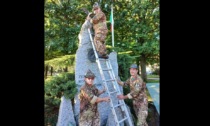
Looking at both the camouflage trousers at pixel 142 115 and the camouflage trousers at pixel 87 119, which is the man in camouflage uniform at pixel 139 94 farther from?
the camouflage trousers at pixel 87 119

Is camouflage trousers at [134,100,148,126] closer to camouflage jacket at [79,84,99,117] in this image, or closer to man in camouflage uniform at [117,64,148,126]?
man in camouflage uniform at [117,64,148,126]

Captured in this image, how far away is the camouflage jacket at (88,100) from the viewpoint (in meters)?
4.77

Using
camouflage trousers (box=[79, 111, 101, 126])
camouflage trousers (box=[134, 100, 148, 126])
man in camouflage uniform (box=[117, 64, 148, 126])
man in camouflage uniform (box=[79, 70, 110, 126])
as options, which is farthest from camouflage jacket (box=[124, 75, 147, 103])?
camouflage trousers (box=[79, 111, 101, 126])

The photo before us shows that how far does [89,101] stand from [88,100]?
3cm

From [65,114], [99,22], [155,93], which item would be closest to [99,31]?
[99,22]

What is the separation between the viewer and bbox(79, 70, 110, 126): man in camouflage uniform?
4.78 metres

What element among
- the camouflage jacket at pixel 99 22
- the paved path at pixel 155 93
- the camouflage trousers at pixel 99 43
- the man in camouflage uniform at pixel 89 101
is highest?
the camouflage jacket at pixel 99 22

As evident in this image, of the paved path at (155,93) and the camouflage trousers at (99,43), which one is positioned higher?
the camouflage trousers at (99,43)

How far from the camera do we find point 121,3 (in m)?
12.9

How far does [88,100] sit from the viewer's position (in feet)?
15.9

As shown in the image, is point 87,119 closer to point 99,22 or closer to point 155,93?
point 99,22

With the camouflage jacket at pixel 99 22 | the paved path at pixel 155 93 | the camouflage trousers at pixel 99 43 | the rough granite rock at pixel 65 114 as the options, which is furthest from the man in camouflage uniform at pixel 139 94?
the paved path at pixel 155 93

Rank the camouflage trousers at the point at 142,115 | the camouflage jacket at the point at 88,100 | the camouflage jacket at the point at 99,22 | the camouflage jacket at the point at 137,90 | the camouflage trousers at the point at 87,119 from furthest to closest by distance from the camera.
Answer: the camouflage jacket at the point at 99,22, the camouflage trousers at the point at 142,115, the camouflage jacket at the point at 137,90, the camouflage trousers at the point at 87,119, the camouflage jacket at the point at 88,100
